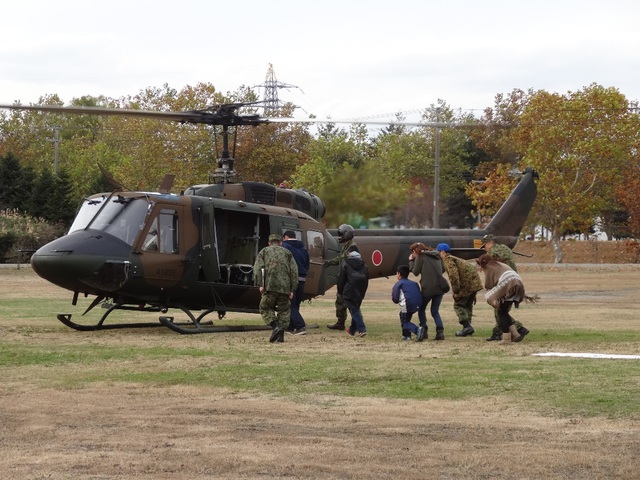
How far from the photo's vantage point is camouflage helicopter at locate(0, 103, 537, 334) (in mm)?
18734

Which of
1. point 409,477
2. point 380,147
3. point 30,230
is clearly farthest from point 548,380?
point 380,147

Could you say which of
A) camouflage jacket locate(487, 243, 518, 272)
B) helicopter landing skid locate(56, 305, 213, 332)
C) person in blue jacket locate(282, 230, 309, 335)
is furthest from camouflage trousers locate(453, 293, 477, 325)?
helicopter landing skid locate(56, 305, 213, 332)

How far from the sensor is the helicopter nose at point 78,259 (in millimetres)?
18484

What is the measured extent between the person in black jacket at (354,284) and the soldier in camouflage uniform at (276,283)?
118 cm

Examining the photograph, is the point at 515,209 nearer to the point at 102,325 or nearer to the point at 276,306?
the point at 276,306

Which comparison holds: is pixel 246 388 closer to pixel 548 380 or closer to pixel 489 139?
pixel 548 380

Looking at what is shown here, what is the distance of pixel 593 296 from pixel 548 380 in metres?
24.4

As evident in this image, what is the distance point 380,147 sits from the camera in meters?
68.1

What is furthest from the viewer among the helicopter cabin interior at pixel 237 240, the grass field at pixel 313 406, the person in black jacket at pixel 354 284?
the helicopter cabin interior at pixel 237 240

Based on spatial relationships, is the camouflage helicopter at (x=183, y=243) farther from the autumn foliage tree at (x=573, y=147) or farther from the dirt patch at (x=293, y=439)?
the autumn foliage tree at (x=573, y=147)

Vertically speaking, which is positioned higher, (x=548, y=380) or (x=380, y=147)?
(x=380, y=147)

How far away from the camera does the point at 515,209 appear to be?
2758 cm

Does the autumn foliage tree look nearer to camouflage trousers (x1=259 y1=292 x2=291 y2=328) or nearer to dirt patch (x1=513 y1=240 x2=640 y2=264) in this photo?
dirt patch (x1=513 y1=240 x2=640 y2=264)

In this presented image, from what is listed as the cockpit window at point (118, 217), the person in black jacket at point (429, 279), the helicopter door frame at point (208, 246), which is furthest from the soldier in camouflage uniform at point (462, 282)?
the cockpit window at point (118, 217)
